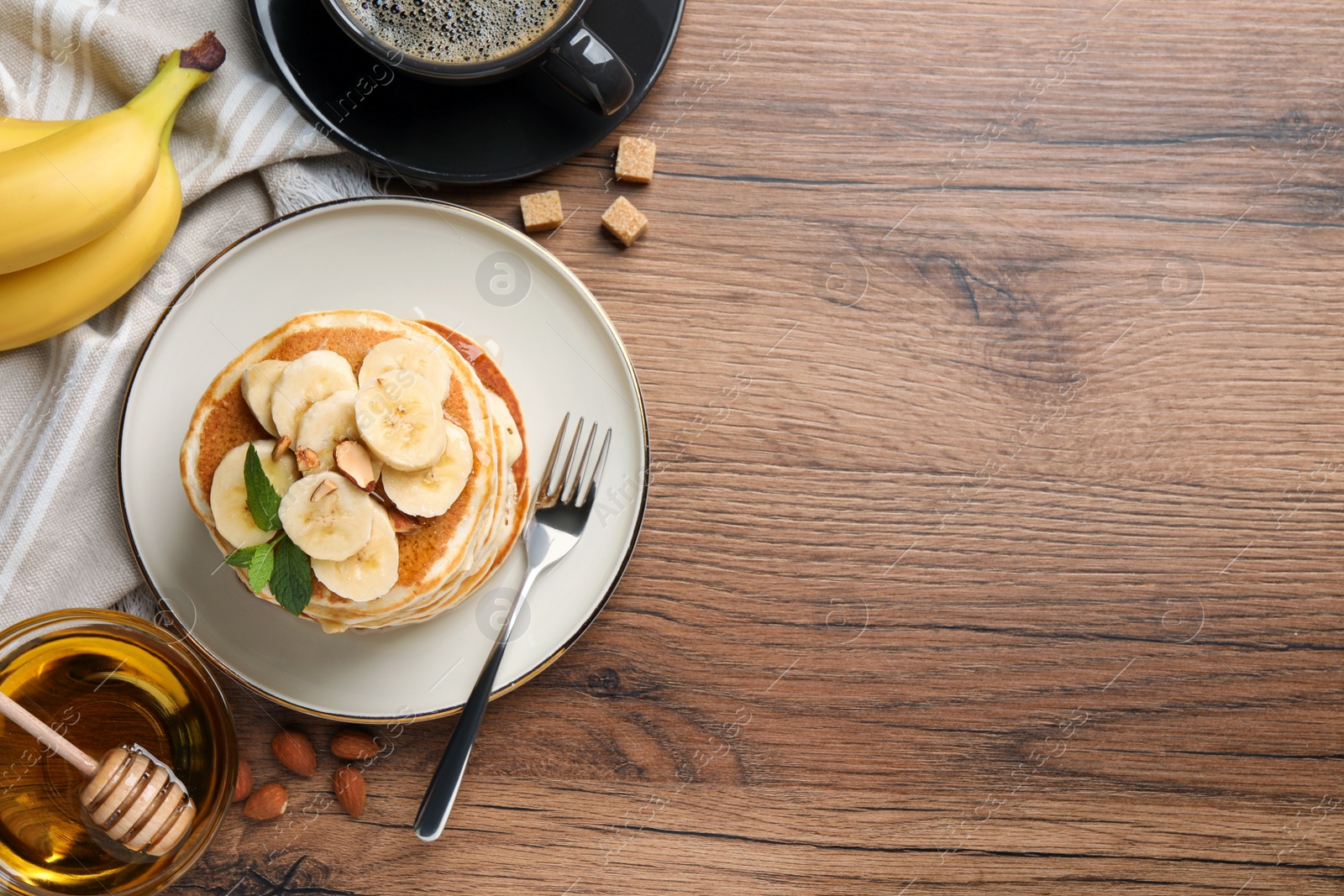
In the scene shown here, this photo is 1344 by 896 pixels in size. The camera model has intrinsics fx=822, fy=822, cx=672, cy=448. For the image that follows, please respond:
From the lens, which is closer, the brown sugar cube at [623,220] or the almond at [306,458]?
the almond at [306,458]

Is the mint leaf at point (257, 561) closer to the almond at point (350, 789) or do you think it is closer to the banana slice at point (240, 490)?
the banana slice at point (240, 490)

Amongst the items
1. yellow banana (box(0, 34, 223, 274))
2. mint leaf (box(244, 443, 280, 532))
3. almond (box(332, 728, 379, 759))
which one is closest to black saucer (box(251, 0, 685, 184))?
yellow banana (box(0, 34, 223, 274))

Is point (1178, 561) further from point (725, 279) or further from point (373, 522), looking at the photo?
point (373, 522)

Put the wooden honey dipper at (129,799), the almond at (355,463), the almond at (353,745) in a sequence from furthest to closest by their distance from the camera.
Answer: the almond at (353,745) → the wooden honey dipper at (129,799) → the almond at (355,463)

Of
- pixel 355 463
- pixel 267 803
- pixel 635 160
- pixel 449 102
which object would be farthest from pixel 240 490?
pixel 635 160

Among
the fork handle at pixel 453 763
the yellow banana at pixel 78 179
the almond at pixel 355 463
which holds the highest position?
the yellow banana at pixel 78 179

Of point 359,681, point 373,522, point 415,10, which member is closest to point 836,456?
point 373,522

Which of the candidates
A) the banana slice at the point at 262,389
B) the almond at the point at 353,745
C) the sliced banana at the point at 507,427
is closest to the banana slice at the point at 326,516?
the banana slice at the point at 262,389
